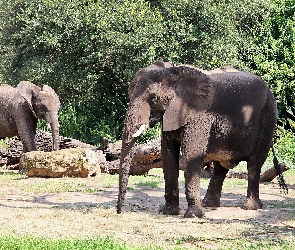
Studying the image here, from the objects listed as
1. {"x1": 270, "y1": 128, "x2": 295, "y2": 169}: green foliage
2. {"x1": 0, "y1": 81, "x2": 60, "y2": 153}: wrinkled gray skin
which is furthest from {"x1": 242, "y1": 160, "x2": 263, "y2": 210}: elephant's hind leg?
{"x1": 270, "y1": 128, "x2": 295, "y2": 169}: green foliage

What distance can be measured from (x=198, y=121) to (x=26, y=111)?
343 inches

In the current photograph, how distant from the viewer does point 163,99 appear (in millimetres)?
9258

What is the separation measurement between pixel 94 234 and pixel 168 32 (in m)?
17.8

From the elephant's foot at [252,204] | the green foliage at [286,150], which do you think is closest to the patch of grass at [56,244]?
the elephant's foot at [252,204]

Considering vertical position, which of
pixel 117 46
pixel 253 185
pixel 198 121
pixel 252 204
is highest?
pixel 117 46

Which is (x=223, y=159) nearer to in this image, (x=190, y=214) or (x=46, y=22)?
(x=190, y=214)

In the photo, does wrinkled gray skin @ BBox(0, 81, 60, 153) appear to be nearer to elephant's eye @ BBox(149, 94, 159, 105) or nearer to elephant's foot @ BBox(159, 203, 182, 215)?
elephant's foot @ BBox(159, 203, 182, 215)

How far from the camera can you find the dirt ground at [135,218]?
24.0 feet

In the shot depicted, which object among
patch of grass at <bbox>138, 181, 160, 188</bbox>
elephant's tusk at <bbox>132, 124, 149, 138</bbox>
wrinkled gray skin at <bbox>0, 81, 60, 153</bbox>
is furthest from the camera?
wrinkled gray skin at <bbox>0, 81, 60, 153</bbox>

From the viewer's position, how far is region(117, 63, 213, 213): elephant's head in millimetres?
8930

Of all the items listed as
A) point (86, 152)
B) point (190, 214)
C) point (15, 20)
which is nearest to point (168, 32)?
point (15, 20)

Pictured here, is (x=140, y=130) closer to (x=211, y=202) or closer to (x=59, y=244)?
(x=211, y=202)

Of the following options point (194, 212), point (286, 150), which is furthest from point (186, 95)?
point (286, 150)

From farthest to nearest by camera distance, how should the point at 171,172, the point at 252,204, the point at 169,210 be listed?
1. the point at 252,204
2. the point at 171,172
3. the point at 169,210
